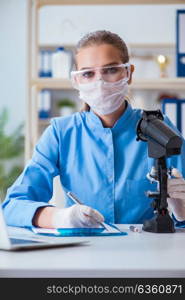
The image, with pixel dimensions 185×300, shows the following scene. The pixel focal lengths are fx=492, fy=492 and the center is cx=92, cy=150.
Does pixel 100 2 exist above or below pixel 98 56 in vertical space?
above

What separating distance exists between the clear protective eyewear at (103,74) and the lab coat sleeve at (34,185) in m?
0.17

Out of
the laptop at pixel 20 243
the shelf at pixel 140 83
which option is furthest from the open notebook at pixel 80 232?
the shelf at pixel 140 83

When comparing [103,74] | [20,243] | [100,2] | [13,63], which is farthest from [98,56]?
[13,63]

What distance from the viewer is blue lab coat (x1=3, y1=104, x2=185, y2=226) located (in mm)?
1552

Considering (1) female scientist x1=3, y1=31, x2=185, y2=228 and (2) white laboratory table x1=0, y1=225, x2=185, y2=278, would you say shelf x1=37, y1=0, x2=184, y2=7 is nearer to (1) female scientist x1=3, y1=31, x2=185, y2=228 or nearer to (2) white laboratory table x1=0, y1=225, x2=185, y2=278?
(1) female scientist x1=3, y1=31, x2=185, y2=228

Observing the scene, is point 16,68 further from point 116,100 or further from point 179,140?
point 179,140

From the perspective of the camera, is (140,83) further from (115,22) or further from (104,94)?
(115,22)

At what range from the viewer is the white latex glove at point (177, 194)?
125cm

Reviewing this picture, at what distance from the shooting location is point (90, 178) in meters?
1.57

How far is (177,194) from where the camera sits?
1.25 m

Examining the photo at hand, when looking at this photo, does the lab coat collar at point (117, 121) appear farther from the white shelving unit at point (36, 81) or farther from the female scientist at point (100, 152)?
the white shelving unit at point (36, 81)

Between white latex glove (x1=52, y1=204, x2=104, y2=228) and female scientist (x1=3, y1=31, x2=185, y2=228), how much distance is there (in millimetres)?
259

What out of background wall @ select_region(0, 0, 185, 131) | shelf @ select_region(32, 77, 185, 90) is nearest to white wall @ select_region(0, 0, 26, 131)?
background wall @ select_region(0, 0, 185, 131)

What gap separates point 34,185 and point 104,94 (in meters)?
0.38
